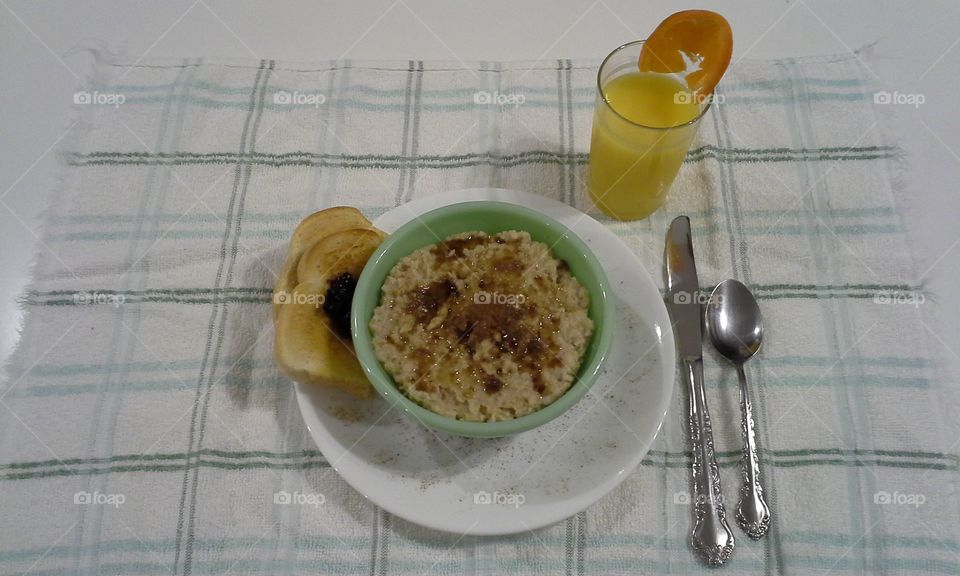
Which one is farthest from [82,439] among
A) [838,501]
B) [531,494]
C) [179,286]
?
[838,501]

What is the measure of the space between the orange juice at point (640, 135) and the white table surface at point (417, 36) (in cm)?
72

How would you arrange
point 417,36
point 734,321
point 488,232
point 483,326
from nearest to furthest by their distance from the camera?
point 483,326 < point 488,232 < point 734,321 < point 417,36

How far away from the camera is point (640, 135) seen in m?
1.86

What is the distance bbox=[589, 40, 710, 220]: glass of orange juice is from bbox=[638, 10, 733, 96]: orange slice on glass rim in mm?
39

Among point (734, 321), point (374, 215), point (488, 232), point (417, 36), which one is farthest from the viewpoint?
point (417, 36)

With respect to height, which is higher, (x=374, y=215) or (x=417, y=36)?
(x=417, y=36)

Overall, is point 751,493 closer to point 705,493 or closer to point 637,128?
point 705,493

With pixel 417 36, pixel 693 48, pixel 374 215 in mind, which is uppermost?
pixel 417 36

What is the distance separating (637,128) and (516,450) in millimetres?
1003

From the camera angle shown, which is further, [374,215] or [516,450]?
[374,215]

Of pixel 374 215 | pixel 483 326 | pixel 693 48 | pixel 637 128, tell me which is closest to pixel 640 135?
pixel 637 128

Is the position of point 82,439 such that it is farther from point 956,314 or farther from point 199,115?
point 956,314

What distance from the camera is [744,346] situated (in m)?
1.89

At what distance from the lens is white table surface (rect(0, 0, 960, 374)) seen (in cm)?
247
